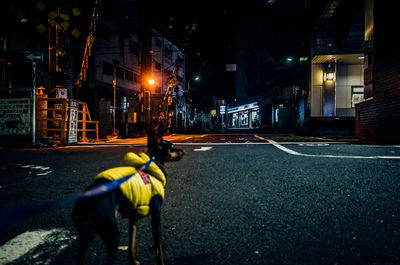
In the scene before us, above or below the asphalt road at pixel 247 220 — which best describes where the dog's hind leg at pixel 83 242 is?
above

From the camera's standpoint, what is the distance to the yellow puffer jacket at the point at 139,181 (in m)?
1.43

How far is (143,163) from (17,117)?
11252 millimetres

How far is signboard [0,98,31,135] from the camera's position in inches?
393

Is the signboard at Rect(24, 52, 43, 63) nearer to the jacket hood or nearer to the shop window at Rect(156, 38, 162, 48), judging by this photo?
the jacket hood

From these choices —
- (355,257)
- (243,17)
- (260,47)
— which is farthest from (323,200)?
(243,17)

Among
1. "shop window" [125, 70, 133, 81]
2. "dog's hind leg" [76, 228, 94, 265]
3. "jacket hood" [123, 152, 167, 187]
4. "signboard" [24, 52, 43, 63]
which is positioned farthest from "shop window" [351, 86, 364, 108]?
"shop window" [125, 70, 133, 81]

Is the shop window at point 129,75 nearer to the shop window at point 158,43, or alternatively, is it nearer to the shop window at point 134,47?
the shop window at point 134,47

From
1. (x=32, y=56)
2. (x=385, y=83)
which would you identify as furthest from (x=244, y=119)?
(x=32, y=56)

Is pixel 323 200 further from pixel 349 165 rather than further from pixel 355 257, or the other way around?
pixel 349 165

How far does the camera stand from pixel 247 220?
2.47 m

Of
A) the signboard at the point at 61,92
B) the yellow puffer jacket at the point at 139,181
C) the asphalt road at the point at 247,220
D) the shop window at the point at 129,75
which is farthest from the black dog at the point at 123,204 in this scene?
the shop window at the point at 129,75

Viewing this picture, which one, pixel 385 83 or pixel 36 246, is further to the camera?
pixel 385 83

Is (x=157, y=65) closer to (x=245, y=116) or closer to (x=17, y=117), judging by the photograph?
(x=245, y=116)

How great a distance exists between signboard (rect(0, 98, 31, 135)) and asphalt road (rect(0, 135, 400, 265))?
653 cm
